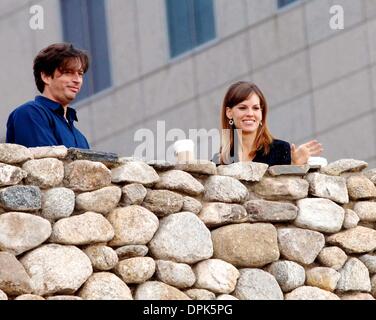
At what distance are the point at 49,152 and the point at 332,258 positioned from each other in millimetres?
1897

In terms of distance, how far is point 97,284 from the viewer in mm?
8805

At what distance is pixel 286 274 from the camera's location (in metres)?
9.52

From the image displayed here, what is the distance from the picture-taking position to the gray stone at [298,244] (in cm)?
962

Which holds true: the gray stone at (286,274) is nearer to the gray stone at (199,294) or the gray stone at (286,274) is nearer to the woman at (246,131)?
the gray stone at (199,294)

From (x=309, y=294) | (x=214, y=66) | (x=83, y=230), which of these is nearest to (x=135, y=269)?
(x=83, y=230)

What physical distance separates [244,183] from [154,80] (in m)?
11.2

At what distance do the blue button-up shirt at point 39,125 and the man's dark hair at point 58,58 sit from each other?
17cm

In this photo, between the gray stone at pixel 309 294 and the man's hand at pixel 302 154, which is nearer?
the gray stone at pixel 309 294

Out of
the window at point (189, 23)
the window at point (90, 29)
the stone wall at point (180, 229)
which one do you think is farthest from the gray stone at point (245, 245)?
the window at point (90, 29)

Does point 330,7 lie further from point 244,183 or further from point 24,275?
point 24,275

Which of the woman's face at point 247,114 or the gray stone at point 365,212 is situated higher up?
the woman's face at point 247,114

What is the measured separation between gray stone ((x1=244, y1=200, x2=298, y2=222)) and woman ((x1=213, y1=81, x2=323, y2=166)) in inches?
11.7

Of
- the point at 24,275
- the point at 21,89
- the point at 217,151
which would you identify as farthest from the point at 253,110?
the point at 21,89

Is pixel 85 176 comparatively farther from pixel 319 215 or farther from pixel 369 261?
pixel 369 261
